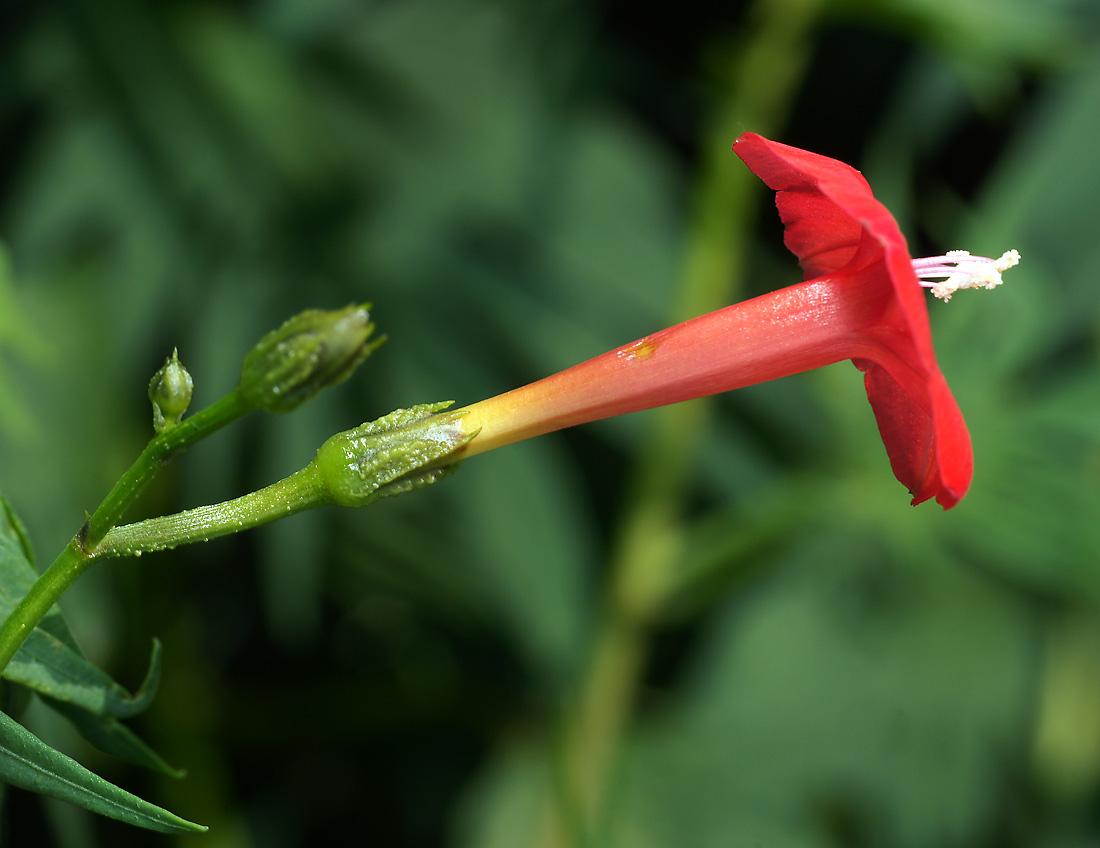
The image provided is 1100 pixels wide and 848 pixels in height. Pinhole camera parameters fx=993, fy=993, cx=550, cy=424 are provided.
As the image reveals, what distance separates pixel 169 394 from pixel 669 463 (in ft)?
3.31

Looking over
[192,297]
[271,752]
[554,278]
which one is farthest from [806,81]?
[271,752]

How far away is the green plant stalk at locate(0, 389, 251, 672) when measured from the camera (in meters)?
0.41

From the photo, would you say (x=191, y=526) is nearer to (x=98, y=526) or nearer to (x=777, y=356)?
(x=98, y=526)

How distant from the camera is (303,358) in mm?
443

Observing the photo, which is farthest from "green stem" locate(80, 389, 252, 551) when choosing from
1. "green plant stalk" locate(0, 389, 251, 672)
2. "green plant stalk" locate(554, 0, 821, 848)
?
"green plant stalk" locate(554, 0, 821, 848)

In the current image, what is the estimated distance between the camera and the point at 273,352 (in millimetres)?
442

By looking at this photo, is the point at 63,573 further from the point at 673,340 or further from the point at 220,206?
the point at 220,206

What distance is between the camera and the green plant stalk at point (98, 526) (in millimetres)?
413

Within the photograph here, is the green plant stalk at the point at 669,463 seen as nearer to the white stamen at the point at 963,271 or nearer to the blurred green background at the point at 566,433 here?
the blurred green background at the point at 566,433

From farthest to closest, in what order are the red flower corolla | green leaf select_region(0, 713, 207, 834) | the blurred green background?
the blurred green background < the red flower corolla < green leaf select_region(0, 713, 207, 834)

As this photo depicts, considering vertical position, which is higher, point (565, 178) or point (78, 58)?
point (565, 178)

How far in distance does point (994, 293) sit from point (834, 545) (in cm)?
52

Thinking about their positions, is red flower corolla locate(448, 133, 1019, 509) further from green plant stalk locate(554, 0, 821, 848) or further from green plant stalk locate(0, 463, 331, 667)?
green plant stalk locate(554, 0, 821, 848)

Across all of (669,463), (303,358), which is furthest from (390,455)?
(669,463)
